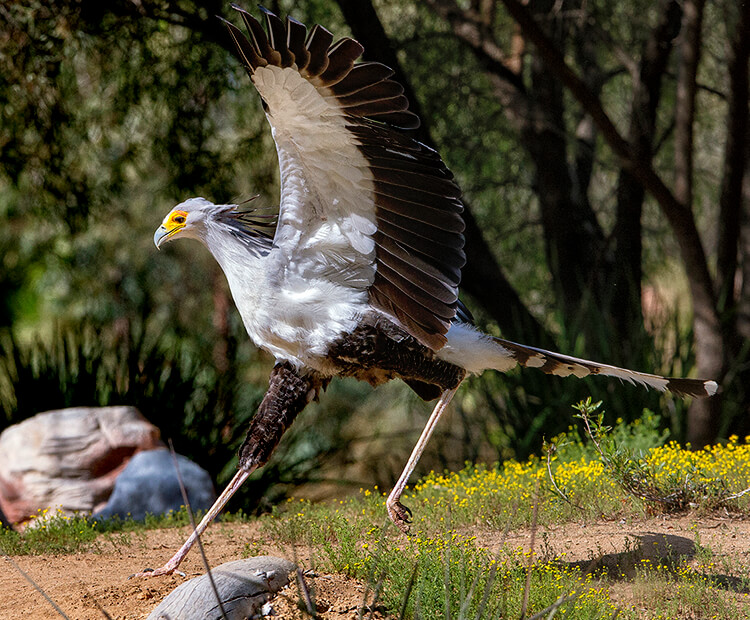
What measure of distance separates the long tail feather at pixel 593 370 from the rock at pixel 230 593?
1.66 m

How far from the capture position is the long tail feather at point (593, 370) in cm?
412

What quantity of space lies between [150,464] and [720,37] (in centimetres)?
666

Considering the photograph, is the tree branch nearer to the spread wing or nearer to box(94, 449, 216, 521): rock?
the spread wing

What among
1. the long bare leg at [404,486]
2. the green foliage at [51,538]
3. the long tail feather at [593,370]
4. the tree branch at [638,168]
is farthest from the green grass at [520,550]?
the tree branch at [638,168]

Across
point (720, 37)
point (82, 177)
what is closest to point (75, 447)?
point (82, 177)

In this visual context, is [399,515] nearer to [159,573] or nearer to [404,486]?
[404,486]

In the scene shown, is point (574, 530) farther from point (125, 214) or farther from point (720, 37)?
point (125, 214)

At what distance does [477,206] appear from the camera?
408 inches

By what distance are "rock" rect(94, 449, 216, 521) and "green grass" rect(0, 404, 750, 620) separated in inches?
10.9

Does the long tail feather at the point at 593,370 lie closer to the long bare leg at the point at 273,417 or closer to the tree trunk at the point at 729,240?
the long bare leg at the point at 273,417

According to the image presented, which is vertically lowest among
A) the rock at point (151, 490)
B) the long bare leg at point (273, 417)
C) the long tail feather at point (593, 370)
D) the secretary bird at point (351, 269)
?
the rock at point (151, 490)

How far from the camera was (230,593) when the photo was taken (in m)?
3.17

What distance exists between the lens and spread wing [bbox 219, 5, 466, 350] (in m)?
3.31

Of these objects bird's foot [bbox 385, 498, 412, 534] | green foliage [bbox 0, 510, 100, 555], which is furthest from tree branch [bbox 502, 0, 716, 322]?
green foliage [bbox 0, 510, 100, 555]
